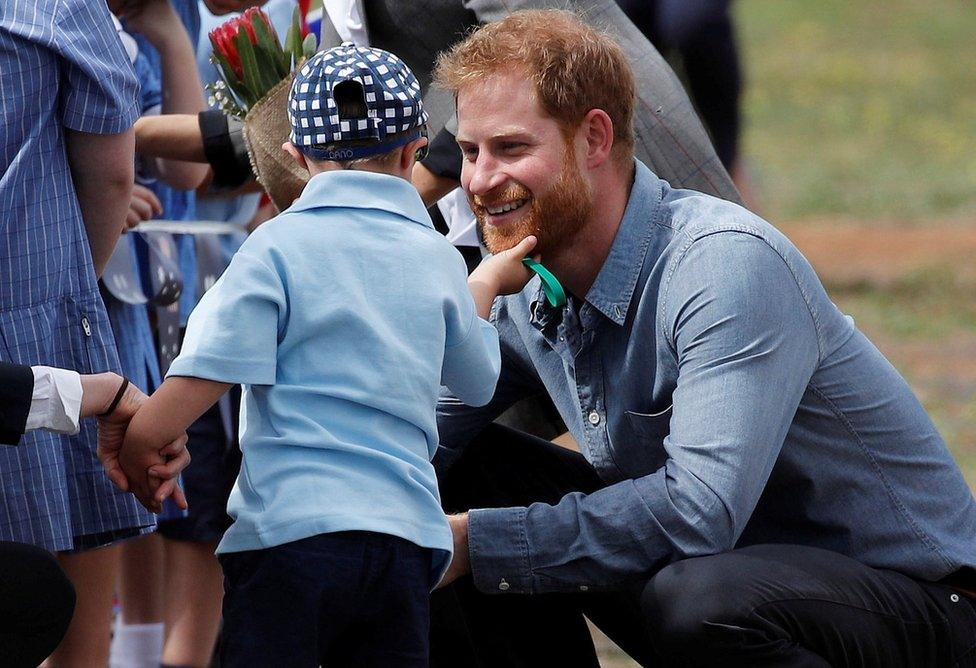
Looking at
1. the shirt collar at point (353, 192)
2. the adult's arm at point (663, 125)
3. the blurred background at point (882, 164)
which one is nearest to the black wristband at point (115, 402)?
the shirt collar at point (353, 192)

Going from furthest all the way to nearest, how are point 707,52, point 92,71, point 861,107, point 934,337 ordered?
point 861,107, point 934,337, point 707,52, point 92,71

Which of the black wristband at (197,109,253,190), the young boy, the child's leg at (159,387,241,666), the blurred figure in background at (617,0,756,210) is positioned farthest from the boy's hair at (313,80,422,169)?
the blurred figure in background at (617,0,756,210)

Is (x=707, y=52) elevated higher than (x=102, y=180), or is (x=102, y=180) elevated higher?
(x=102, y=180)

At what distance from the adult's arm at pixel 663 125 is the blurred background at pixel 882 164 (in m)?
1.31

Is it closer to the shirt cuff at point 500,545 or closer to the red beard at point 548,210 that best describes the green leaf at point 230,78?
the red beard at point 548,210

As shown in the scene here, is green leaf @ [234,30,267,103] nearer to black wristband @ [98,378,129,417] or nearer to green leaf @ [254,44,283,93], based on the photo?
green leaf @ [254,44,283,93]

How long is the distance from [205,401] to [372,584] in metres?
0.39

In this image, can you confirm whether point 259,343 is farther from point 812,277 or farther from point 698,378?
point 812,277

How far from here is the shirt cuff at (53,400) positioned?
8.29 feet

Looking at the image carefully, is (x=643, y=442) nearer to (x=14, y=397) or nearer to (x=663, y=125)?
(x=663, y=125)

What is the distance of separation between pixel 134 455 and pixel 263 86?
1041 mm

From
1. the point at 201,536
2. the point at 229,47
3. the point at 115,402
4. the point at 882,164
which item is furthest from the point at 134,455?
the point at 882,164

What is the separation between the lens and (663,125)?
11.2 ft

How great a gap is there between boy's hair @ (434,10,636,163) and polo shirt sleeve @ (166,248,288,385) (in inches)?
29.4
